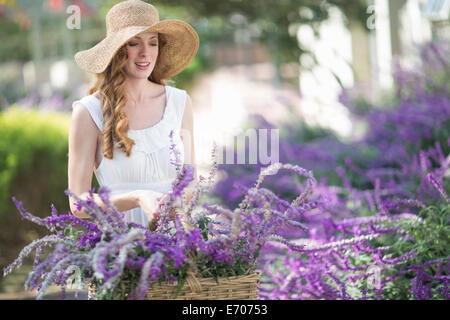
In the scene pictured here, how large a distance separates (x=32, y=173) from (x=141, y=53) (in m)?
4.13

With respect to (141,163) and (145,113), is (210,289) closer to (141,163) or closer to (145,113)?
(141,163)

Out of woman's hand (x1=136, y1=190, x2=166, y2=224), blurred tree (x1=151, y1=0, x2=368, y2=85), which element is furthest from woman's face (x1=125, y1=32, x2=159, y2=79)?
blurred tree (x1=151, y1=0, x2=368, y2=85)

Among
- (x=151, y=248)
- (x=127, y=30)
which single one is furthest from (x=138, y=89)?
(x=151, y=248)

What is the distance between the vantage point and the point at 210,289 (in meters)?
1.67

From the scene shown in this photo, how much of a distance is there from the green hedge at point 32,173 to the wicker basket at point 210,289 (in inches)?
184

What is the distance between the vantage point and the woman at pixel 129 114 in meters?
2.45

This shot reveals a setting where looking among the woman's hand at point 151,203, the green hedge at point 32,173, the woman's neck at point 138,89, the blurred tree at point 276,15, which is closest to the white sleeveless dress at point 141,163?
the woman's neck at point 138,89

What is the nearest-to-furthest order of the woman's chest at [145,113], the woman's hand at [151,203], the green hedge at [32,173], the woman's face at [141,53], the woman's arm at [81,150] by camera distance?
the woman's hand at [151,203]
the woman's arm at [81,150]
the woman's face at [141,53]
the woman's chest at [145,113]
the green hedge at [32,173]

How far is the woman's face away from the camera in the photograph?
2.52 meters

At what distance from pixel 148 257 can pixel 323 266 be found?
142 centimetres

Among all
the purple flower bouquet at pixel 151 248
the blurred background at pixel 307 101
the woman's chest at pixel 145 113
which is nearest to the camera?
the purple flower bouquet at pixel 151 248

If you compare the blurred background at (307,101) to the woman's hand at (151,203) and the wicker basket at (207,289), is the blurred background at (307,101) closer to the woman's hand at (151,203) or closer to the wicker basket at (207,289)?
the woman's hand at (151,203)

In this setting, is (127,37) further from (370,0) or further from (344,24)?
(344,24)

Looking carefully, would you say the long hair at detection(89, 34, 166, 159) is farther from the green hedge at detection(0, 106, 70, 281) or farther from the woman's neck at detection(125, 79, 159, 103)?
the green hedge at detection(0, 106, 70, 281)
